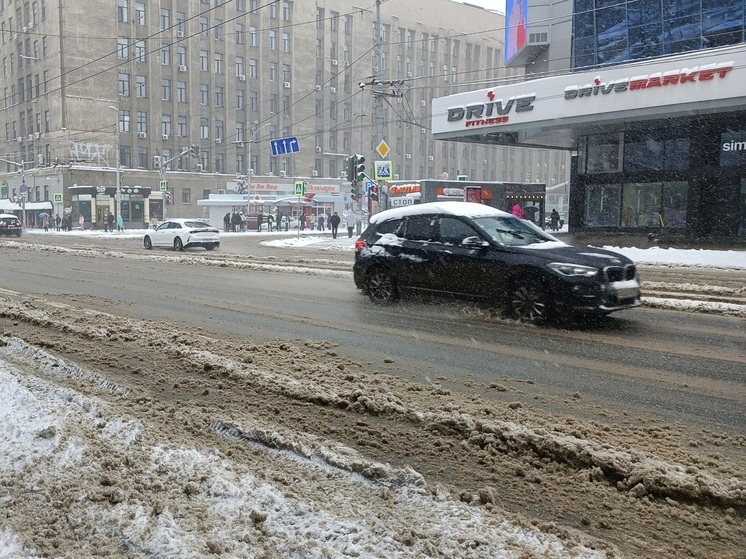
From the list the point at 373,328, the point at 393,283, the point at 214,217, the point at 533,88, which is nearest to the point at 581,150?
the point at 533,88

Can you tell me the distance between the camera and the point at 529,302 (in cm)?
905

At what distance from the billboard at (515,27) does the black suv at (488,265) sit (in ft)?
91.9

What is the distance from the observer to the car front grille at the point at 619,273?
8633 mm

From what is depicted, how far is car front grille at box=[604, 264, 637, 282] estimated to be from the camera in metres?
8.63

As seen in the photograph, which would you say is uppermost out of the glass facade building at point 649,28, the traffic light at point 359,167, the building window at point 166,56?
the building window at point 166,56

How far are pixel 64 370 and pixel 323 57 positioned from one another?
81535mm

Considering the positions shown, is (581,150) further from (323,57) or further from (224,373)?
(323,57)

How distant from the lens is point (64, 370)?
635 cm

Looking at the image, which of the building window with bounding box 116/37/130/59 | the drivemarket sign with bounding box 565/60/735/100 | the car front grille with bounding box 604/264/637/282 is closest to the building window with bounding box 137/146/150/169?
the building window with bounding box 116/37/130/59

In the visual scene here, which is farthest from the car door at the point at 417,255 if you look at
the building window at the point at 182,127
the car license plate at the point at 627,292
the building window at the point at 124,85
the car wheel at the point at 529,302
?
the building window at the point at 182,127

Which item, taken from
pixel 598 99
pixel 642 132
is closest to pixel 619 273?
pixel 598 99

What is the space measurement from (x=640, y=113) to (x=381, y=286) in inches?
765

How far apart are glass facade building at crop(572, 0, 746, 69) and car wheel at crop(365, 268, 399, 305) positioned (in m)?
20.3

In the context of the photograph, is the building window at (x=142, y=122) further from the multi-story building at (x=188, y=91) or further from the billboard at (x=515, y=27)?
the billboard at (x=515, y=27)
